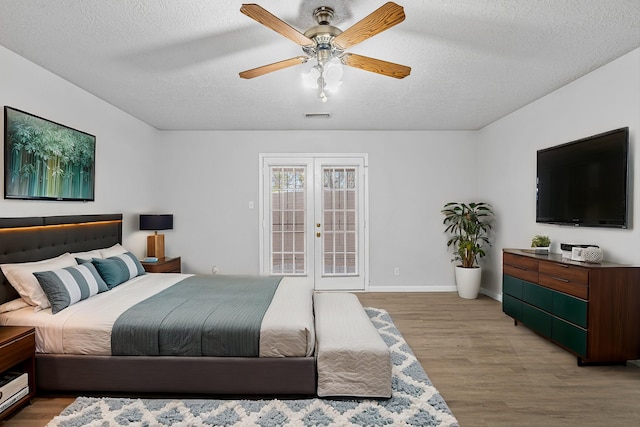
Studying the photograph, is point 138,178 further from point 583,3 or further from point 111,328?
point 583,3

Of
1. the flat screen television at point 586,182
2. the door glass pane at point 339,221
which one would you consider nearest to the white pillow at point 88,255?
the door glass pane at point 339,221

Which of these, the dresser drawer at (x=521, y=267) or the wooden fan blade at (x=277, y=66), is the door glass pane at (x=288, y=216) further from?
the wooden fan blade at (x=277, y=66)

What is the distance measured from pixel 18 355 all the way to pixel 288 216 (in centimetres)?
375

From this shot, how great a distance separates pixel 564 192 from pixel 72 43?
4615 mm

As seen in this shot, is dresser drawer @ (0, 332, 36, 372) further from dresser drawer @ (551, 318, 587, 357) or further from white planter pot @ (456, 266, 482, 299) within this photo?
white planter pot @ (456, 266, 482, 299)

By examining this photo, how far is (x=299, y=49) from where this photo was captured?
2793 mm

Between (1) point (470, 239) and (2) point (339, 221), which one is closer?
(1) point (470, 239)

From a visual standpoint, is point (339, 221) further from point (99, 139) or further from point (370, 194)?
point (99, 139)

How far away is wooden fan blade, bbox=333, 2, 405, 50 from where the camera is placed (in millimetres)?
1842

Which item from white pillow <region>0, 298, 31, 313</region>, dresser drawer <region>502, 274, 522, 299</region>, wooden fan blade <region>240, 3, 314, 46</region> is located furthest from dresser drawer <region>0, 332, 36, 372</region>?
dresser drawer <region>502, 274, 522, 299</region>

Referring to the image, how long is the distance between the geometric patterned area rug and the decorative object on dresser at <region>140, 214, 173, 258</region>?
260 centimetres

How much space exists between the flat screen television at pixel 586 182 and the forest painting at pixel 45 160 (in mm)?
4936

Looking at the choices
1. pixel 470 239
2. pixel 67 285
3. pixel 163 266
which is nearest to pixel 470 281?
pixel 470 239

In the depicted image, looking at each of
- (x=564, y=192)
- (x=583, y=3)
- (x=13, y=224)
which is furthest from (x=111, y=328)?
(x=564, y=192)
